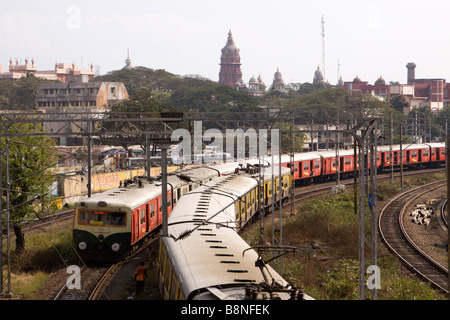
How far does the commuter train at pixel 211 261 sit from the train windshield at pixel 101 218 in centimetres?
214

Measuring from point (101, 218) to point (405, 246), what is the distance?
1335 cm

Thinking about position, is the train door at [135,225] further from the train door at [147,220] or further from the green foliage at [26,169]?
the green foliage at [26,169]

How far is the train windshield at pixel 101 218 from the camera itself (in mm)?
21406

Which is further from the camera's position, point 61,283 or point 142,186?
point 142,186

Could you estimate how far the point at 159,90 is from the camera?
142 metres

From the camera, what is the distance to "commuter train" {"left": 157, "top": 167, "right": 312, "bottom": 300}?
10.5 metres

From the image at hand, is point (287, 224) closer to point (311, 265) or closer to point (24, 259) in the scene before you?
point (311, 265)

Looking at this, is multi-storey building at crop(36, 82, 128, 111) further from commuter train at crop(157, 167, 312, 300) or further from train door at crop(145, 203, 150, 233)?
commuter train at crop(157, 167, 312, 300)

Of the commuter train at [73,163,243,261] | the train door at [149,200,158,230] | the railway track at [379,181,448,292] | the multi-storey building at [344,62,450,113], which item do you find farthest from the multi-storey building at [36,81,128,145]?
the commuter train at [73,163,243,261]

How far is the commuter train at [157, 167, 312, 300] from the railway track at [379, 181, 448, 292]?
7056 millimetres

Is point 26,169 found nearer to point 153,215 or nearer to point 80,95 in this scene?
point 153,215

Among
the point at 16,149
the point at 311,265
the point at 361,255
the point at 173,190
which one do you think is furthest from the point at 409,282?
the point at 16,149

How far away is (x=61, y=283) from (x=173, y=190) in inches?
295
